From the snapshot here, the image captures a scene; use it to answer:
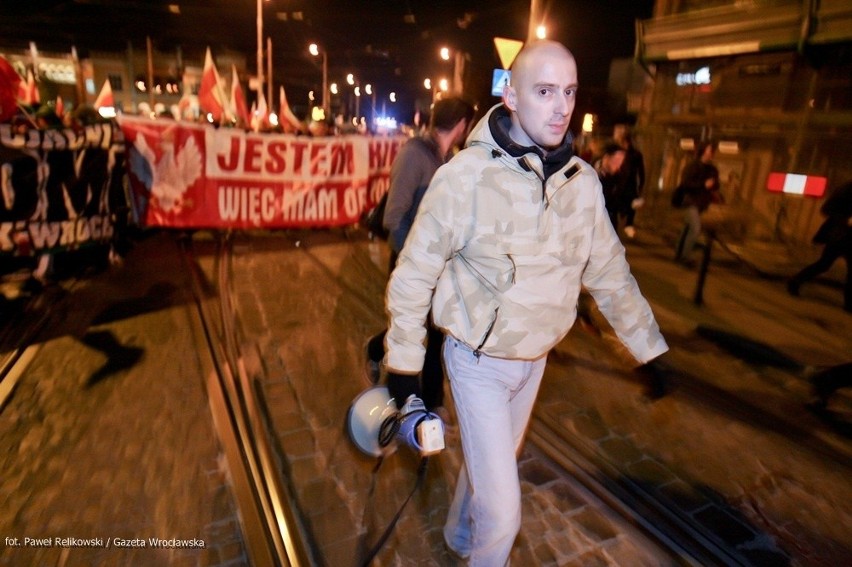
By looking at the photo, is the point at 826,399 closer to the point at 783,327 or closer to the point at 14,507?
the point at 783,327

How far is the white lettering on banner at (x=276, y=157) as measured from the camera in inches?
390

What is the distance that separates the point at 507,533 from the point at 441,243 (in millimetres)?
1134

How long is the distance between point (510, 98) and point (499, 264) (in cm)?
65

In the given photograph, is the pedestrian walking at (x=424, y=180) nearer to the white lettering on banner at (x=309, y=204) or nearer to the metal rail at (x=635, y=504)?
the metal rail at (x=635, y=504)

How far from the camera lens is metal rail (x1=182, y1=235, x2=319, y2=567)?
2.88 m

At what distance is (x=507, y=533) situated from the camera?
7.08ft

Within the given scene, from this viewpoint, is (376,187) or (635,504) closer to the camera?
(635,504)

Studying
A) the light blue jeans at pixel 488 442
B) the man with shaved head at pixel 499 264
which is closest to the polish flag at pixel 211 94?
the man with shaved head at pixel 499 264

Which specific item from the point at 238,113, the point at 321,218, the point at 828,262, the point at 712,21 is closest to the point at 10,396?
the point at 321,218

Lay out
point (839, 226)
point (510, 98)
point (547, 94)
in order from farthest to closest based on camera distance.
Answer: point (839, 226), point (510, 98), point (547, 94)

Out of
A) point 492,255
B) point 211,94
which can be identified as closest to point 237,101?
point 211,94

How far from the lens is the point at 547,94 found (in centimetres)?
204

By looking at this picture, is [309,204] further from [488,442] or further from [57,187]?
[488,442]

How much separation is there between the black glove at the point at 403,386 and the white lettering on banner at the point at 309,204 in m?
9.12
